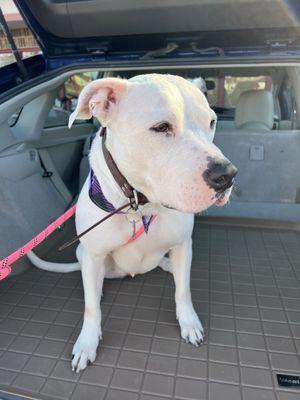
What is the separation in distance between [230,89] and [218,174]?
2.62 m

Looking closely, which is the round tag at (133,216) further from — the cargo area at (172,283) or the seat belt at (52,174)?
the seat belt at (52,174)

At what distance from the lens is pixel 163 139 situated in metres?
1.35

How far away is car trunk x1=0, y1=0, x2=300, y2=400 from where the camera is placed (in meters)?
1.64

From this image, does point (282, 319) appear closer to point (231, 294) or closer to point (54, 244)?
point (231, 294)

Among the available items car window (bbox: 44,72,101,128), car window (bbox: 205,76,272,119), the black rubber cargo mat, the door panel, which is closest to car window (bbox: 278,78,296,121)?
car window (bbox: 205,76,272,119)

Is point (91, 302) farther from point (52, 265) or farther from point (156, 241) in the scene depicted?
point (52, 265)

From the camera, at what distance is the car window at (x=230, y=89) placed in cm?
346

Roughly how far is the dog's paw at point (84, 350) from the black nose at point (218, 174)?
101 centimetres

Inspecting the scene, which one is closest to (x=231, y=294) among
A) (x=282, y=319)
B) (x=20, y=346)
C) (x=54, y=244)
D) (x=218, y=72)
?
(x=282, y=319)

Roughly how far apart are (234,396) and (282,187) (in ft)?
6.44

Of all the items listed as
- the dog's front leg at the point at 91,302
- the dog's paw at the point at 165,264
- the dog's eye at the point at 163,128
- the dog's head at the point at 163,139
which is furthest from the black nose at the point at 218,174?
the dog's paw at the point at 165,264

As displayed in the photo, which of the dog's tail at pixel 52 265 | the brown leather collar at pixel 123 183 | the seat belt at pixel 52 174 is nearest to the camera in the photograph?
the brown leather collar at pixel 123 183

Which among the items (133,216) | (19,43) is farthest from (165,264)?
(19,43)

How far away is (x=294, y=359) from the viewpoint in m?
1.71
